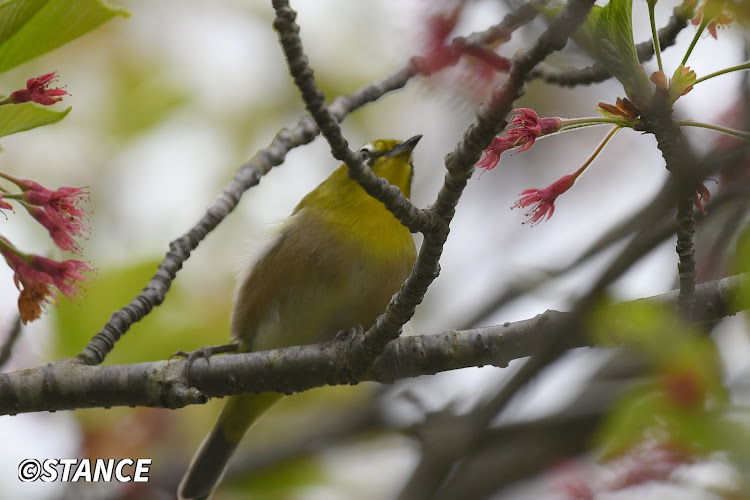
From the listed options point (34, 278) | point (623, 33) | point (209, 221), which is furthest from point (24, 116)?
point (623, 33)

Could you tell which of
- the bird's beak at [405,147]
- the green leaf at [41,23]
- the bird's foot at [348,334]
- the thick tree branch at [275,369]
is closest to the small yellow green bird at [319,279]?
the bird's beak at [405,147]

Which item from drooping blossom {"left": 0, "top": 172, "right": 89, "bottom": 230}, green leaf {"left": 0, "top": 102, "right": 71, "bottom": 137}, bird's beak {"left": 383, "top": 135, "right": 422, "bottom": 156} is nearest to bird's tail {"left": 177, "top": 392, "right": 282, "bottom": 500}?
bird's beak {"left": 383, "top": 135, "right": 422, "bottom": 156}

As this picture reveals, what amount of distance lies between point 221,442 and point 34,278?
114 inches

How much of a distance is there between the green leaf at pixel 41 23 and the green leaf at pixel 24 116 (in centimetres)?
23

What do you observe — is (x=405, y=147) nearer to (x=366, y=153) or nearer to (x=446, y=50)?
(x=366, y=153)

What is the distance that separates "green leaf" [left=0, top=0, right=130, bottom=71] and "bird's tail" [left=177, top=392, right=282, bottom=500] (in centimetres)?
340

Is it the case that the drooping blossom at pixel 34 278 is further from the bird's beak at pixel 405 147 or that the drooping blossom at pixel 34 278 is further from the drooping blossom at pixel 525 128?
the bird's beak at pixel 405 147

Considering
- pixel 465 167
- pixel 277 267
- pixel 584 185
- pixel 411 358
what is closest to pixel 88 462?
pixel 277 267

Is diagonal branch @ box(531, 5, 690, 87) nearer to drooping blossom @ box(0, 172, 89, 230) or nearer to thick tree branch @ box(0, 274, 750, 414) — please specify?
thick tree branch @ box(0, 274, 750, 414)

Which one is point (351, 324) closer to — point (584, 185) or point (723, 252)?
point (723, 252)

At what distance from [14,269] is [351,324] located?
2357 millimetres

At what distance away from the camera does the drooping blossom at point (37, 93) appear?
342 centimetres

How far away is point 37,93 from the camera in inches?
136

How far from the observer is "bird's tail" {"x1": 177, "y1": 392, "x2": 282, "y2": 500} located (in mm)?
6129
